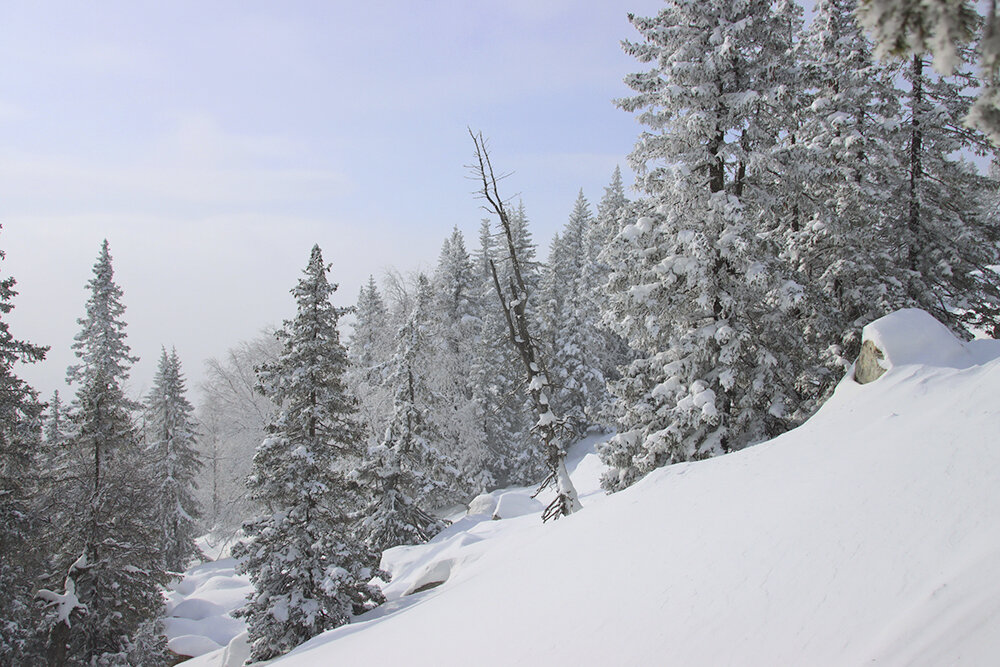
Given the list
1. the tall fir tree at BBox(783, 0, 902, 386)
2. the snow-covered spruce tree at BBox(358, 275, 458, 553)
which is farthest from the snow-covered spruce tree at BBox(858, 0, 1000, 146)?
the snow-covered spruce tree at BBox(358, 275, 458, 553)

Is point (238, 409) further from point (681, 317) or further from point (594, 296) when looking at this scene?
point (681, 317)

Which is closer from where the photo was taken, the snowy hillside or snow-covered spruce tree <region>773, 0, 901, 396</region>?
the snowy hillside

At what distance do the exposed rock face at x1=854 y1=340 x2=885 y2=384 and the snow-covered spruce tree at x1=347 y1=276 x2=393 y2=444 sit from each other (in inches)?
734


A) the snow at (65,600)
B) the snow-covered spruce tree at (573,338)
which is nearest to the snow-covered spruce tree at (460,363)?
the snow-covered spruce tree at (573,338)

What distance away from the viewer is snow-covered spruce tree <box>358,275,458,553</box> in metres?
22.5

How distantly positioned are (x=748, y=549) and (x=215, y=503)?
44.1 meters

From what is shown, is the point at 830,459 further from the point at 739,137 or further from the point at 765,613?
the point at 739,137

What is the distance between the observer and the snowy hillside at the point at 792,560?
15.7 feet

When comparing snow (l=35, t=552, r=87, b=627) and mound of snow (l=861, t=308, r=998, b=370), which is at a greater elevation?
mound of snow (l=861, t=308, r=998, b=370)

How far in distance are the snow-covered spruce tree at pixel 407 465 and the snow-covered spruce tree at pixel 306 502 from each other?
289 inches

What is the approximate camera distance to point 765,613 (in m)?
5.25

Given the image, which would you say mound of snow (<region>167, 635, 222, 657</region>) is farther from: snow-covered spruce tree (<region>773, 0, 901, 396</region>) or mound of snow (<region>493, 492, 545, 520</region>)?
snow-covered spruce tree (<region>773, 0, 901, 396</region>)

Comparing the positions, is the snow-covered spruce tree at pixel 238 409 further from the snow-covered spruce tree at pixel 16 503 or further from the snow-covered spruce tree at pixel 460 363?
the snow-covered spruce tree at pixel 16 503

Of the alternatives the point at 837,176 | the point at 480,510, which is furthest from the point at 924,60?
the point at 480,510
